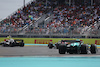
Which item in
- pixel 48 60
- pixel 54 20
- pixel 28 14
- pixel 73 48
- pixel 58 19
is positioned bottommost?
pixel 48 60

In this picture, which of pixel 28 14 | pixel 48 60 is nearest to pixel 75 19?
pixel 28 14

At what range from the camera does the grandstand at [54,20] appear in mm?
24781

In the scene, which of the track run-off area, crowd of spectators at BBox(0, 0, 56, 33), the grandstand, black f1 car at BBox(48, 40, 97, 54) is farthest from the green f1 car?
A: crowd of spectators at BBox(0, 0, 56, 33)

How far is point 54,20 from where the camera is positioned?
29.8 m

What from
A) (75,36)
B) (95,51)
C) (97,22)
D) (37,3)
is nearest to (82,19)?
(97,22)

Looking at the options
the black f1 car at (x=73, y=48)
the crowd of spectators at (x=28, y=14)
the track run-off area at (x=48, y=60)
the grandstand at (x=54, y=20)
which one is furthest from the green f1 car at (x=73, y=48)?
the crowd of spectators at (x=28, y=14)

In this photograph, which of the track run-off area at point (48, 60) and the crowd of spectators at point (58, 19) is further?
the crowd of spectators at point (58, 19)

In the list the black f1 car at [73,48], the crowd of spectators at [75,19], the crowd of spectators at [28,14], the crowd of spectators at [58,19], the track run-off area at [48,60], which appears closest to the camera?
the track run-off area at [48,60]

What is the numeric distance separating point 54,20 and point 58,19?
0.74 m

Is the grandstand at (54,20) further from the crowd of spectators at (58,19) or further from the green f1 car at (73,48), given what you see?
the green f1 car at (73,48)

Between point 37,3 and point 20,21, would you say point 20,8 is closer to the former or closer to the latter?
point 37,3

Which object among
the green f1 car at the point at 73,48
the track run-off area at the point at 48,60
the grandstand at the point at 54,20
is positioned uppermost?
the grandstand at the point at 54,20

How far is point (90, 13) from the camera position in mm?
30531

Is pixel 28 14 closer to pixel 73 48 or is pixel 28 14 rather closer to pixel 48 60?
pixel 73 48
